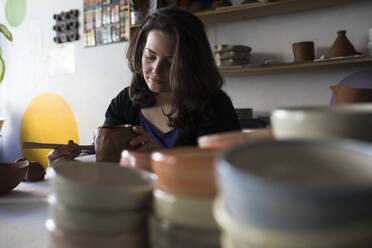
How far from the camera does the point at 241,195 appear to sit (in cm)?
30

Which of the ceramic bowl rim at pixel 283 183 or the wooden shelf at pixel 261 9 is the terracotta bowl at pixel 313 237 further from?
the wooden shelf at pixel 261 9

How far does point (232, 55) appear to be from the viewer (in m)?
2.54

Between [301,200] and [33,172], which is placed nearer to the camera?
[301,200]

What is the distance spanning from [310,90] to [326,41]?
0.38 m

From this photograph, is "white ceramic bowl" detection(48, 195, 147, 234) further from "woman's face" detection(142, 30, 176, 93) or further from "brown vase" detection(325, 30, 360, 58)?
"brown vase" detection(325, 30, 360, 58)

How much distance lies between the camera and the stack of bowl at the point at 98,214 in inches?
17.7

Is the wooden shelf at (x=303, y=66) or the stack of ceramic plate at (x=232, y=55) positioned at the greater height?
the stack of ceramic plate at (x=232, y=55)

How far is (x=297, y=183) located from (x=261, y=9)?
8.05ft

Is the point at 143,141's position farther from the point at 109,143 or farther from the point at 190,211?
the point at 190,211

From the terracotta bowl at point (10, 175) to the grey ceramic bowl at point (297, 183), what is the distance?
3.49 ft

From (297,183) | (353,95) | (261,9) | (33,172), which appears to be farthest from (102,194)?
(261,9)

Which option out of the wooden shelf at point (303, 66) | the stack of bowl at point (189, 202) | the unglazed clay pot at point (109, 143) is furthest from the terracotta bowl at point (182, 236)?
the wooden shelf at point (303, 66)

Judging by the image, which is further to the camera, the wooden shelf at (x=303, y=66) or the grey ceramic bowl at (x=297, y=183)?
the wooden shelf at (x=303, y=66)

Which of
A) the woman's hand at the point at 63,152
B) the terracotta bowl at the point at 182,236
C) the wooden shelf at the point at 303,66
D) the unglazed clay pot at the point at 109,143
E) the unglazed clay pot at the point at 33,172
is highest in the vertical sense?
the wooden shelf at the point at 303,66
